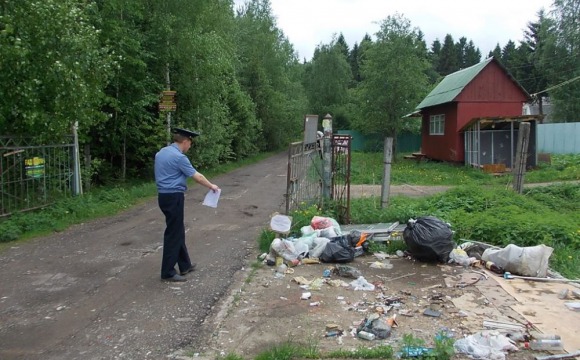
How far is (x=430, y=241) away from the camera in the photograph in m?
6.82

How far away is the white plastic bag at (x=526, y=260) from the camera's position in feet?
20.9

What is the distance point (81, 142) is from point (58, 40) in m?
3.27

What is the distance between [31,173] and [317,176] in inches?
235

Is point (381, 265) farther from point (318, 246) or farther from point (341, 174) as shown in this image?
point (341, 174)

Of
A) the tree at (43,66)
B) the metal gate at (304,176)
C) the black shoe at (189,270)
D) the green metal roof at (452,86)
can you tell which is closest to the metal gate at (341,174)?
the metal gate at (304,176)

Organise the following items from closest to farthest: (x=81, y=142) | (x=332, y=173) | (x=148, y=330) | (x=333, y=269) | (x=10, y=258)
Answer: (x=148, y=330)
(x=333, y=269)
(x=10, y=258)
(x=332, y=173)
(x=81, y=142)

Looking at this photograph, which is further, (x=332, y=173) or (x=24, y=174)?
(x=24, y=174)

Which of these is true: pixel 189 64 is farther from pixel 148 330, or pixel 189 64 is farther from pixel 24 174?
pixel 148 330

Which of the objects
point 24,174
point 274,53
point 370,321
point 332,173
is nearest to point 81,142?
point 24,174

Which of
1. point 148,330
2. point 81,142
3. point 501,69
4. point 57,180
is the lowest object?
point 148,330

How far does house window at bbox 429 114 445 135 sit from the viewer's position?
27587 millimetres

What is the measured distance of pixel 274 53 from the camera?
37.8m

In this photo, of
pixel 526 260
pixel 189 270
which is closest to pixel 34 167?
pixel 189 270

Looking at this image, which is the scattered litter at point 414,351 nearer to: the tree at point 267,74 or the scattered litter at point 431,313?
the scattered litter at point 431,313
